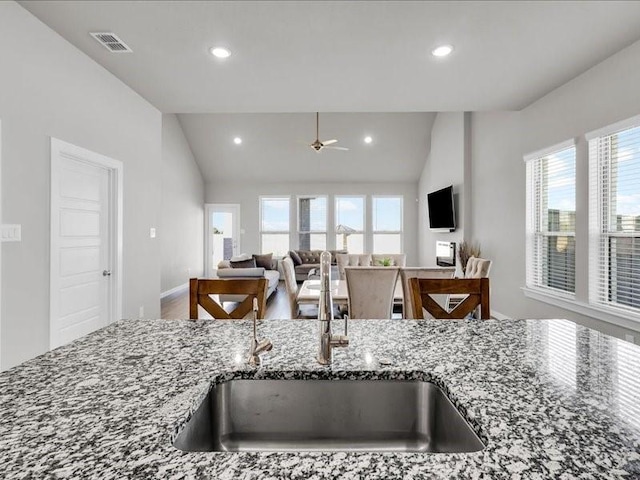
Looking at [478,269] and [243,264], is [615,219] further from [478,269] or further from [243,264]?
[243,264]

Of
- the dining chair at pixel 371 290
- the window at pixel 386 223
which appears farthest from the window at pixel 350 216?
the dining chair at pixel 371 290

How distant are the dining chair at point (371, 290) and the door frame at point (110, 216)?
2260 mm

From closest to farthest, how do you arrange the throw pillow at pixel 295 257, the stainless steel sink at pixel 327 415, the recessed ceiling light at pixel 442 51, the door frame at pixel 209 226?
the stainless steel sink at pixel 327 415 < the recessed ceiling light at pixel 442 51 < the throw pillow at pixel 295 257 < the door frame at pixel 209 226

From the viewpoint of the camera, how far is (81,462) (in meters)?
0.54

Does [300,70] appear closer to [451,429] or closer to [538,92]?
[538,92]

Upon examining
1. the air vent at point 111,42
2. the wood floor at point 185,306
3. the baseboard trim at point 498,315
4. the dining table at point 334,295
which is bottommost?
the wood floor at point 185,306

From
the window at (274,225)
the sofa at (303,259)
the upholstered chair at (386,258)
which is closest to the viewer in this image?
the upholstered chair at (386,258)

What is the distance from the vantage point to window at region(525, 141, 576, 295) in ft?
11.8

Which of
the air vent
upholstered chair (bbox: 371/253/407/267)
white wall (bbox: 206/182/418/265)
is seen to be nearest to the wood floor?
upholstered chair (bbox: 371/253/407/267)

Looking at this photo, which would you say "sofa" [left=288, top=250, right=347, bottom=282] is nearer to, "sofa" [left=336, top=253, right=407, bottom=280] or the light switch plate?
"sofa" [left=336, top=253, right=407, bottom=280]

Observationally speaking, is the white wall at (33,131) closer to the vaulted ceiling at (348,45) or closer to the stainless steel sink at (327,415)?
the vaulted ceiling at (348,45)

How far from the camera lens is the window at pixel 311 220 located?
30.7ft

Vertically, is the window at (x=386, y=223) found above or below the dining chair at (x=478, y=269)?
above

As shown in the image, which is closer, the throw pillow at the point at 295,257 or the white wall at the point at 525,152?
the white wall at the point at 525,152
